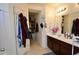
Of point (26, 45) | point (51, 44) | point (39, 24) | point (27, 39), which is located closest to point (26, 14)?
point (39, 24)

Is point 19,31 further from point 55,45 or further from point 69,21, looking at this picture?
point 69,21

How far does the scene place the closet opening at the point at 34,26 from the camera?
1.47m

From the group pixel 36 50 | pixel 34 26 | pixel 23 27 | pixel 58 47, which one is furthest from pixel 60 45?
pixel 23 27

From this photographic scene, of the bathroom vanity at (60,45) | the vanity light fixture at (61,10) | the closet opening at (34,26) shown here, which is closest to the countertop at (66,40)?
the bathroom vanity at (60,45)

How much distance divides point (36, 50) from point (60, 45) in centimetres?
40

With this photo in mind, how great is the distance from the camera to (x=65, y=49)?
4.69ft

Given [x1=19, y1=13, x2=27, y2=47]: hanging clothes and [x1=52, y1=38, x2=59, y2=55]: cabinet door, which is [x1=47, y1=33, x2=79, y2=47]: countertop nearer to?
[x1=52, y1=38, x2=59, y2=55]: cabinet door

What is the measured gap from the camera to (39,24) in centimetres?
153

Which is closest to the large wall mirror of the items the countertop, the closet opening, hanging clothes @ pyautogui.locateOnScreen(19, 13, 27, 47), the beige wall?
the beige wall

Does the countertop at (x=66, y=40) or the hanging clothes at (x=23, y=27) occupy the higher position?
the hanging clothes at (x=23, y=27)

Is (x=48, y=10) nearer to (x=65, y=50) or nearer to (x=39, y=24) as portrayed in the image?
(x=39, y=24)

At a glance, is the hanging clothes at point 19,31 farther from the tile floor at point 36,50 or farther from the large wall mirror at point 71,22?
the large wall mirror at point 71,22

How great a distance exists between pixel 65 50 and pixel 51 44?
258mm
